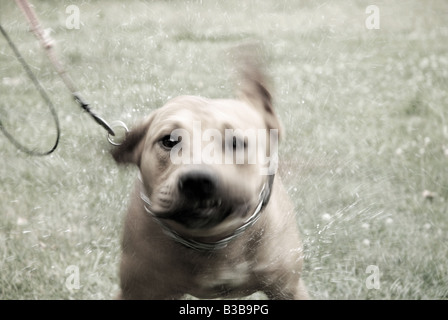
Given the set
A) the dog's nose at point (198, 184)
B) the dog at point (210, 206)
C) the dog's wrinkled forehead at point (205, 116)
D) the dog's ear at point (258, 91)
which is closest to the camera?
the dog's nose at point (198, 184)

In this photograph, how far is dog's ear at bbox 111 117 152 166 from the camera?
2145mm

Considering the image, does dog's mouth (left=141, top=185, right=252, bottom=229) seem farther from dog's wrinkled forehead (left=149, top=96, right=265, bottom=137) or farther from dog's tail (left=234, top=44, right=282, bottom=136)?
dog's tail (left=234, top=44, right=282, bottom=136)

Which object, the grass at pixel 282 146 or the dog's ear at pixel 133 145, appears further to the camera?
the grass at pixel 282 146

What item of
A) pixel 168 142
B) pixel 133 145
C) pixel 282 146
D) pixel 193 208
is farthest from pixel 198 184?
pixel 282 146

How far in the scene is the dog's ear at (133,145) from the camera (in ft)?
7.04

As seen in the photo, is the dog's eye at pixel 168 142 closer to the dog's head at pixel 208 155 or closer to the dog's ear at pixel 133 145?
the dog's head at pixel 208 155

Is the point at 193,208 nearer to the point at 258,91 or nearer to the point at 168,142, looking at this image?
the point at 168,142

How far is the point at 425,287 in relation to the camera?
2570 millimetres

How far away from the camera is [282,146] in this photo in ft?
8.58

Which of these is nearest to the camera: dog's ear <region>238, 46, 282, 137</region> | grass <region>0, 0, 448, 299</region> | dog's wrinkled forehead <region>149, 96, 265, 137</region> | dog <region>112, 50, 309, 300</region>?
dog <region>112, 50, 309, 300</region>

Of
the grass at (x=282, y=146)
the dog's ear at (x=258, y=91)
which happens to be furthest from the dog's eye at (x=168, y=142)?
the grass at (x=282, y=146)

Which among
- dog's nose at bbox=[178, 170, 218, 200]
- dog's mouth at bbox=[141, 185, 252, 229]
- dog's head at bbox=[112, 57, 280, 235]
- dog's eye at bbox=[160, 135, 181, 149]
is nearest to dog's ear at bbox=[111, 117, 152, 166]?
dog's head at bbox=[112, 57, 280, 235]

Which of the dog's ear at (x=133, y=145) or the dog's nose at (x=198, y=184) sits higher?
the dog's ear at (x=133, y=145)
